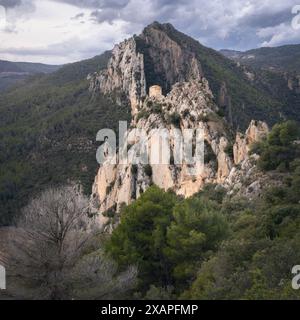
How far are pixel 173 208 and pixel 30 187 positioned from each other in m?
72.7

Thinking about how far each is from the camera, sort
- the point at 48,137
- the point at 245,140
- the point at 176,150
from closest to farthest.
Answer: the point at 245,140 → the point at 176,150 → the point at 48,137

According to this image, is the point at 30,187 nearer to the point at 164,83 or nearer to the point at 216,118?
the point at 164,83

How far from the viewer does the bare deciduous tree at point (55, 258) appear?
48.9 feet

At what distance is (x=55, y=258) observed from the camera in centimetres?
1503

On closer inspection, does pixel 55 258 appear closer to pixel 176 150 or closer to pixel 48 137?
pixel 176 150

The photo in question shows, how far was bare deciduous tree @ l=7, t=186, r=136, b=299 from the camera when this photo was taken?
1490 centimetres

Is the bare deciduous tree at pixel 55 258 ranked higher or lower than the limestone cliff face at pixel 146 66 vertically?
lower

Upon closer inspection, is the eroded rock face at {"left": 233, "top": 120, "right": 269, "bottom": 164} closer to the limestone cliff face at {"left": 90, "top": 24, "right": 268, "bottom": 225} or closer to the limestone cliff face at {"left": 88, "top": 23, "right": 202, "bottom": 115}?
the limestone cliff face at {"left": 90, "top": 24, "right": 268, "bottom": 225}

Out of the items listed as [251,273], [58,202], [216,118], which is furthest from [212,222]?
[216,118]
